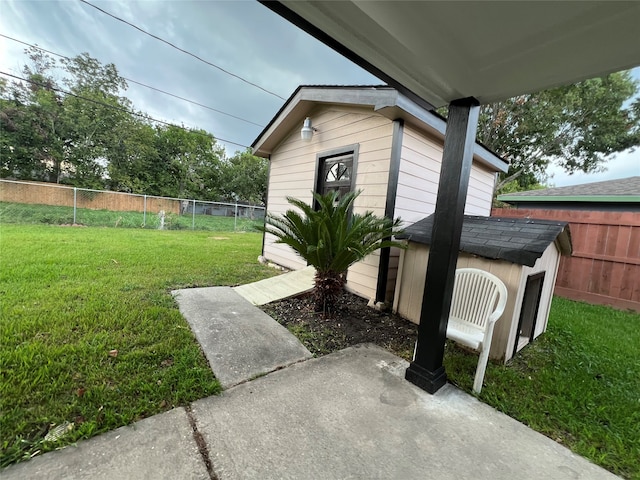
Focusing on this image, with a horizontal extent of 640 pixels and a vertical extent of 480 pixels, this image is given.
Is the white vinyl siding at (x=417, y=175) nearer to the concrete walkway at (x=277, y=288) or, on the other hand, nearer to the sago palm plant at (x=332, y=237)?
the sago palm plant at (x=332, y=237)

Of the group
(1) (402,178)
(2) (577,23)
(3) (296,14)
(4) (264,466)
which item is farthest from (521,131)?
(4) (264,466)

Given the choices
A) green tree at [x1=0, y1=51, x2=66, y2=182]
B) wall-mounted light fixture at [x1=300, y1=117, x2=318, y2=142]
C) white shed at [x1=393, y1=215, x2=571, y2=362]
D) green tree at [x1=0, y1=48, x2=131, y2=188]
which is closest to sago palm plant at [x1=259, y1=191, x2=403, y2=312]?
white shed at [x1=393, y1=215, x2=571, y2=362]

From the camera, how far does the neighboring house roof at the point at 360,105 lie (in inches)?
125

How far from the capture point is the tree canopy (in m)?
14.1

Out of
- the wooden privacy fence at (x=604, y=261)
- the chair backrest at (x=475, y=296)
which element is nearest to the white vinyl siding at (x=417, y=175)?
the chair backrest at (x=475, y=296)

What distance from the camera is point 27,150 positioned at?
1453cm

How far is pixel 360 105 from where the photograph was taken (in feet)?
12.5

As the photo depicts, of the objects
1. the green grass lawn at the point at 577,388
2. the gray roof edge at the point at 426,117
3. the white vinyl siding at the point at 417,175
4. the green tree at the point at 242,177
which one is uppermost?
the green tree at the point at 242,177

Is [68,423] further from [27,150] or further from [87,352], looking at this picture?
[27,150]

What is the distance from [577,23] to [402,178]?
247cm

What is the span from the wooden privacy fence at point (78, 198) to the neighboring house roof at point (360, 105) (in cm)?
851

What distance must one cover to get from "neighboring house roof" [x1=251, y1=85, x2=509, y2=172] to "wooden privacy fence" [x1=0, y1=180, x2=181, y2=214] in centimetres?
851

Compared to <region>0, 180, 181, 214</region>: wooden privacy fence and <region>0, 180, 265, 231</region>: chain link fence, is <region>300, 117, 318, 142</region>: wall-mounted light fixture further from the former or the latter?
<region>0, 180, 181, 214</region>: wooden privacy fence

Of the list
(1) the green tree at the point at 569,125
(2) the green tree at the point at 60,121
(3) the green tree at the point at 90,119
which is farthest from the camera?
(3) the green tree at the point at 90,119
